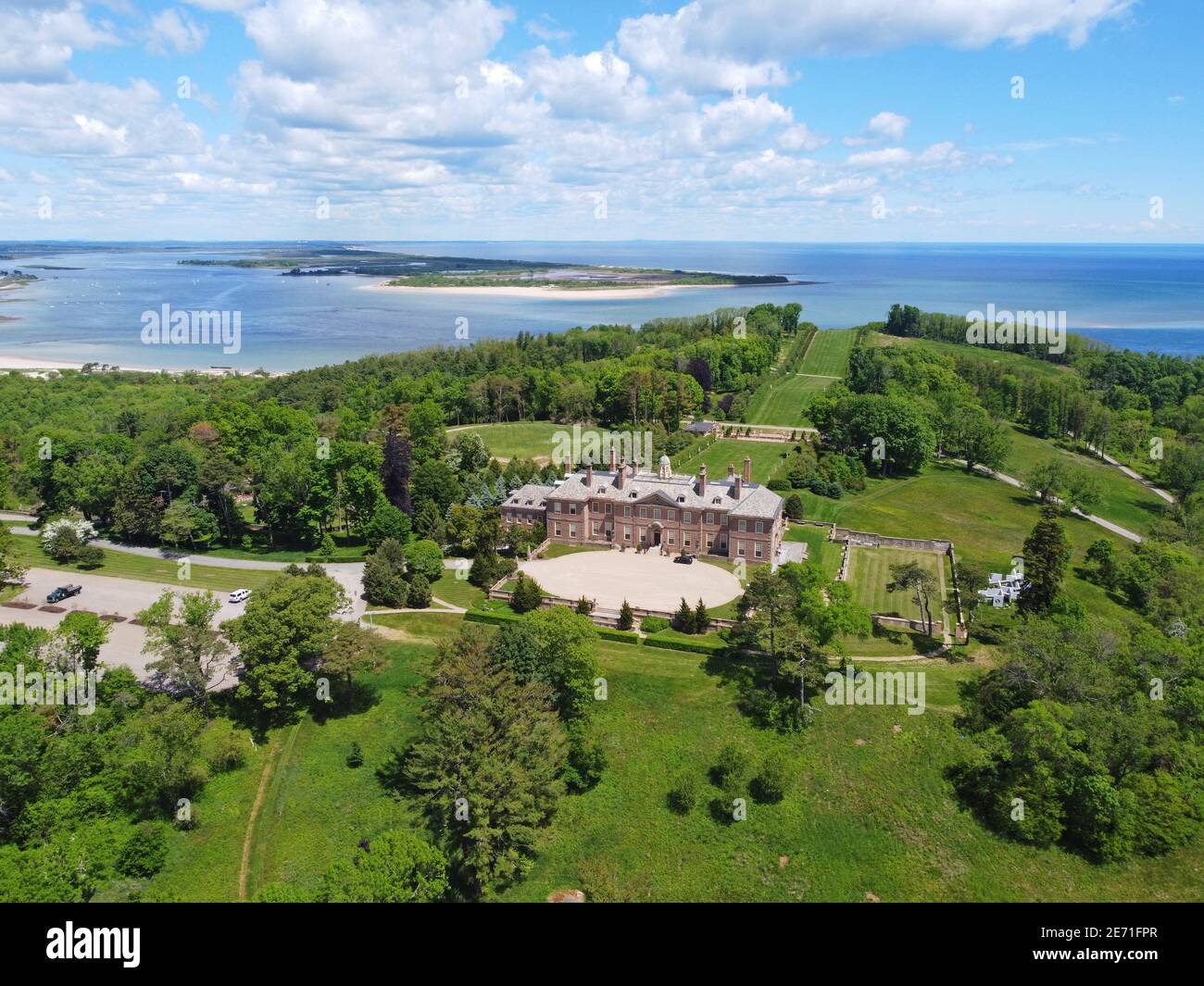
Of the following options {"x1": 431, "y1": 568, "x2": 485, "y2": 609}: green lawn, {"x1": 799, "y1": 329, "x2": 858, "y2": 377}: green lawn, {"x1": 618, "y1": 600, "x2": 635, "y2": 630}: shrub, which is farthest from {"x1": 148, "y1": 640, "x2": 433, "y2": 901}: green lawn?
{"x1": 799, "y1": 329, "x2": 858, "y2": 377}: green lawn

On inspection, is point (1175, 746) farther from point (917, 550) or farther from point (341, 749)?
point (341, 749)

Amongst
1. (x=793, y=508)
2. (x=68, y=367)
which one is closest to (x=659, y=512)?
(x=793, y=508)

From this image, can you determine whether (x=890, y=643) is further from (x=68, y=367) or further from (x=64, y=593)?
(x=68, y=367)

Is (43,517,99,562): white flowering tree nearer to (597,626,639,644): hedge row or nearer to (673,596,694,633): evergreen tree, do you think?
(597,626,639,644): hedge row

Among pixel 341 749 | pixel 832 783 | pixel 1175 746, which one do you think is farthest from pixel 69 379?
pixel 1175 746

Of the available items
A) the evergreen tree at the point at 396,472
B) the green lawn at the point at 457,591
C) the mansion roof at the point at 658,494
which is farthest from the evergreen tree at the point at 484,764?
the evergreen tree at the point at 396,472

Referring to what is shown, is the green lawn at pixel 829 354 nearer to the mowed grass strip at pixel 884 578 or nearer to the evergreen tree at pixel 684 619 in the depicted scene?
the mowed grass strip at pixel 884 578
